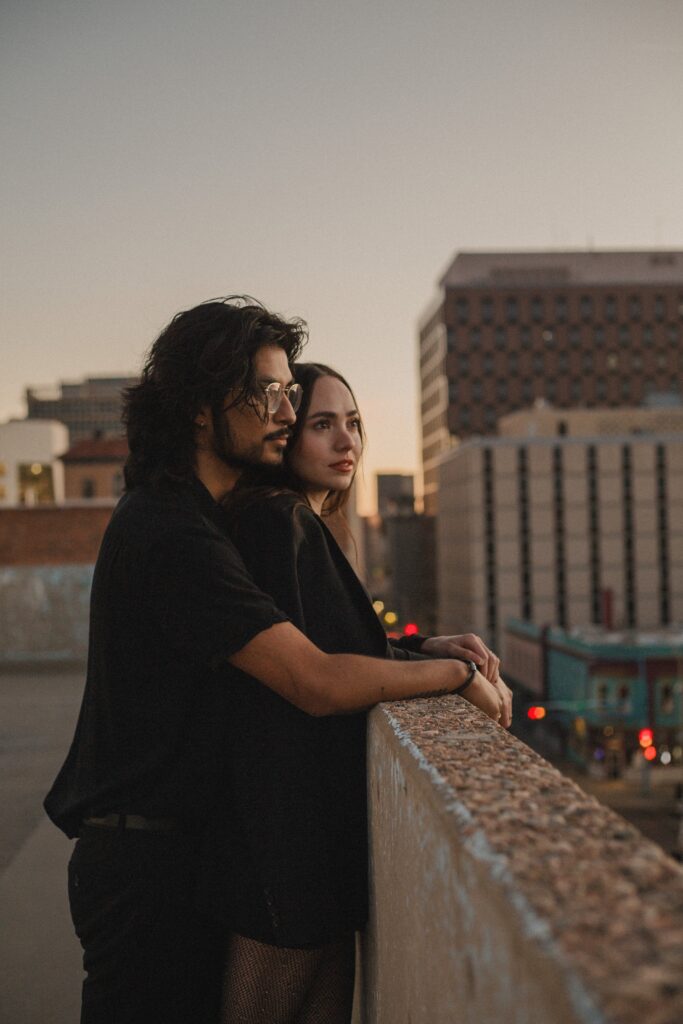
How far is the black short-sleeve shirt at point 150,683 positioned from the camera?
1914mm

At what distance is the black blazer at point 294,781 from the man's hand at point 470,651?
0.50 m

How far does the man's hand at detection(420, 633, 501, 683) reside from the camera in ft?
8.57

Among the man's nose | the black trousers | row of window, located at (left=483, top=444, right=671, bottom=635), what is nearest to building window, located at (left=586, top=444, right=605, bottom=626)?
row of window, located at (left=483, top=444, right=671, bottom=635)

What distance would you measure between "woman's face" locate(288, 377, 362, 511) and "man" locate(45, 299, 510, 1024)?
22.8 inches

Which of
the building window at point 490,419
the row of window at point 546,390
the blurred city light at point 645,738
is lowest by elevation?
the blurred city light at point 645,738

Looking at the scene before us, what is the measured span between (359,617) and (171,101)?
1063 cm

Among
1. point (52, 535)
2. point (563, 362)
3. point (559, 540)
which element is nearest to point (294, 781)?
point (52, 535)

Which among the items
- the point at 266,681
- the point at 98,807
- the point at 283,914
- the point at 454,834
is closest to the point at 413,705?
the point at 266,681

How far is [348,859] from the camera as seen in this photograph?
203 cm

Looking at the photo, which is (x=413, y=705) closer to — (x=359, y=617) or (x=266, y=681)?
(x=359, y=617)

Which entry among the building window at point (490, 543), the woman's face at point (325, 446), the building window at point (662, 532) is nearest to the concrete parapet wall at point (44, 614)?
the woman's face at point (325, 446)

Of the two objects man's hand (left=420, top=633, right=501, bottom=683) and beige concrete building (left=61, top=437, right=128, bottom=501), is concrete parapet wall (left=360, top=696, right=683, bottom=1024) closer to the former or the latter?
man's hand (left=420, top=633, right=501, bottom=683)

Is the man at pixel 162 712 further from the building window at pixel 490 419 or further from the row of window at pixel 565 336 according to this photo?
the building window at pixel 490 419

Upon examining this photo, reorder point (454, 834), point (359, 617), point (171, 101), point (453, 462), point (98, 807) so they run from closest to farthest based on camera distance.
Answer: point (454, 834) < point (98, 807) < point (359, 617) < point (171, 101) < point (453, 462)
